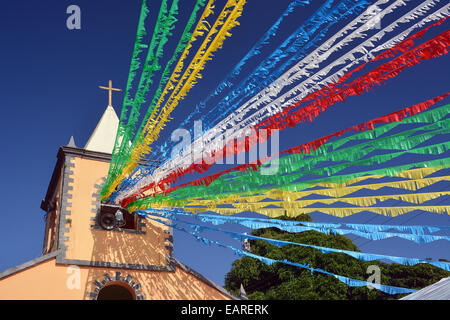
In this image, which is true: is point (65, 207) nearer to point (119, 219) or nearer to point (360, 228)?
point (119, 219)

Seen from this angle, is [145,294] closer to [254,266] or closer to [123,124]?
[123,124]

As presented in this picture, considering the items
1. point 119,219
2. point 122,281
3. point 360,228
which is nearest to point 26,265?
point 122,281

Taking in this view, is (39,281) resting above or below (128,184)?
below

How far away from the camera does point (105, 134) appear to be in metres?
16.2

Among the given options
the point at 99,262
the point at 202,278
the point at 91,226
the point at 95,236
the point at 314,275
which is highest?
the point at 91,226

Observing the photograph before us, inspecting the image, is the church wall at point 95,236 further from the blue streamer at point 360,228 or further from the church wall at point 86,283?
the blue streamer at point 360,228

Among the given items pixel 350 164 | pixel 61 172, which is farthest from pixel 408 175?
pixel 61 172

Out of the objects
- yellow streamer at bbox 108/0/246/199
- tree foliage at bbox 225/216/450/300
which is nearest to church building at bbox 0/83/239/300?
yellow streamer at bbox 108/0/246/199

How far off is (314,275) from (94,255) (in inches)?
637

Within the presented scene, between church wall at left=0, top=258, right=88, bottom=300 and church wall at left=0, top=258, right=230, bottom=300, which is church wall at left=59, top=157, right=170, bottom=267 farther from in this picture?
church wall at left=0, top=258, right=88, bottom=300

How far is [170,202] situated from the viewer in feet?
32.9

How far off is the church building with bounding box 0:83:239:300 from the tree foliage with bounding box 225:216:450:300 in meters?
12.1
